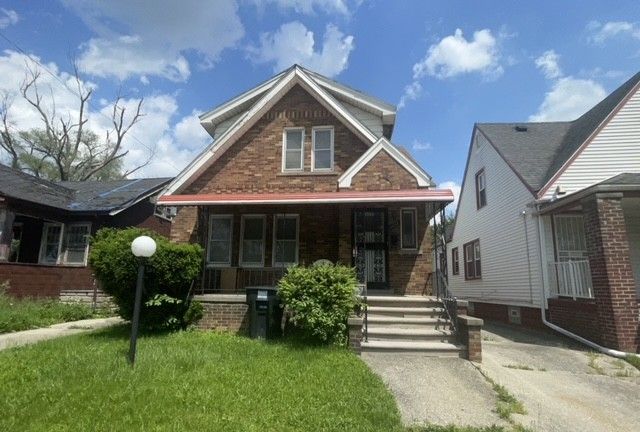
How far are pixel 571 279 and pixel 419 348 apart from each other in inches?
212

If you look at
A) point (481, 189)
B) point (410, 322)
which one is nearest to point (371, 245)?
point (410, 322)

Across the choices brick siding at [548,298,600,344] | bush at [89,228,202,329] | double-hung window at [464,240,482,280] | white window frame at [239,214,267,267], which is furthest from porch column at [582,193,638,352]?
bush at [89,228,202,329]

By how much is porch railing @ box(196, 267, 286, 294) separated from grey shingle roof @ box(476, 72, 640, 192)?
26.5 ft

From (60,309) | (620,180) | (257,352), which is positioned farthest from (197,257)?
(620,180)

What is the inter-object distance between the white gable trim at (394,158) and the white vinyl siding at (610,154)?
13.7ft

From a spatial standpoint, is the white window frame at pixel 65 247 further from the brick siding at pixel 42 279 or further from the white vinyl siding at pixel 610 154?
the white vinyl siding at pixel 610 154

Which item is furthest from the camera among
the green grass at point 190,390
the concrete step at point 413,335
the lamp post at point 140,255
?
the concrete step at point 413,335

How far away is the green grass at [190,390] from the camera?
13.5ft

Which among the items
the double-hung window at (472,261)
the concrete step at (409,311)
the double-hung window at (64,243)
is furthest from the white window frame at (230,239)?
the double-hung window at (472,261)

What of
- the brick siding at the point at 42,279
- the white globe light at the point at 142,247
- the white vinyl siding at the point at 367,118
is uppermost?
the white vinyl siding at the point at 367,118

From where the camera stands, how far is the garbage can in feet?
26.6

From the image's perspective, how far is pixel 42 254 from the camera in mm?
16312

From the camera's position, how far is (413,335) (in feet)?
24.6

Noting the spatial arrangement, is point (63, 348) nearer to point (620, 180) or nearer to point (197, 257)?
point (197, 257)
